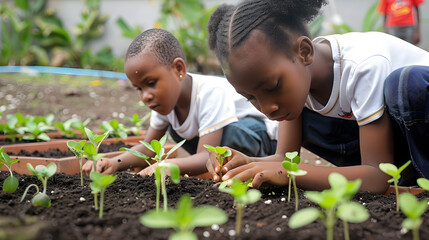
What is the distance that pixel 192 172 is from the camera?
1979 millimetres

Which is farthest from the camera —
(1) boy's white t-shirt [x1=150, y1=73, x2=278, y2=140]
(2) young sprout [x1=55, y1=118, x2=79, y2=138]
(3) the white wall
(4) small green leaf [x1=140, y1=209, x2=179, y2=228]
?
(3) the white wall

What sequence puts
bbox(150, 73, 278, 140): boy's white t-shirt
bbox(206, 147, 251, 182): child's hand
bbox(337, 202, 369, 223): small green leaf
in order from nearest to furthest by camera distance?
1. bbox(337, 202, 369, 223): small green leaf
2. bbox(206, 147, 251, 182): child's hand
3. bbox(150, 73, 278, 140): boy's white t-shirt

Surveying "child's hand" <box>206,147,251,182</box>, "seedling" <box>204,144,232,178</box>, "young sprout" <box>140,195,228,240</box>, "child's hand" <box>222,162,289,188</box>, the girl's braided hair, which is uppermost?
the girl's braided hair

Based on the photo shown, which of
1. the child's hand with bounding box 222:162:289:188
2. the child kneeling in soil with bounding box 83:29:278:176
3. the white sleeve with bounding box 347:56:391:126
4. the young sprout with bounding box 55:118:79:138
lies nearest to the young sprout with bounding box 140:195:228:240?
the child's hand with bounding box 222:162:289:188

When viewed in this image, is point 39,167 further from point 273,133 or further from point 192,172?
point 273,133

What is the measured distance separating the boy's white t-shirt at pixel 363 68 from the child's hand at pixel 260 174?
373 mm

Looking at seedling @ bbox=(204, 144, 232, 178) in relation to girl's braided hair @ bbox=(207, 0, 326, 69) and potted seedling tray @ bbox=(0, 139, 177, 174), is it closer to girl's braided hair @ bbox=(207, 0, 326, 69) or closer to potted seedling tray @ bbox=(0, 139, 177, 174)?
girl's braided hair @ bbox=(207, 0, 326, 69)

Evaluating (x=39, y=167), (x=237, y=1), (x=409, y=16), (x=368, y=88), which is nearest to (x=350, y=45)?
(x=368, y=88)

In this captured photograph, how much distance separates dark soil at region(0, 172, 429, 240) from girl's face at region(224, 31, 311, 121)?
0.31 m

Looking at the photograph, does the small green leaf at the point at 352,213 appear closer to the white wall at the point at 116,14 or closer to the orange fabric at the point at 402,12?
the orange fabric at the point at 402,12

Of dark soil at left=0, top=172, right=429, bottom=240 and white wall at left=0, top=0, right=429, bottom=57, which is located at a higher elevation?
dark soil at left=0, top=172, right=429, bottom=240

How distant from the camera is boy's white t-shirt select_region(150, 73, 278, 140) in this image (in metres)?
2.27

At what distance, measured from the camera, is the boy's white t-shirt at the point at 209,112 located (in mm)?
2266

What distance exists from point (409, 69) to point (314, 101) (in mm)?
485
